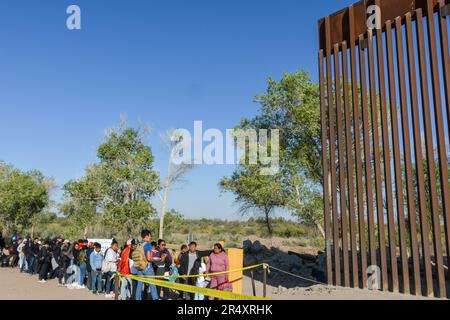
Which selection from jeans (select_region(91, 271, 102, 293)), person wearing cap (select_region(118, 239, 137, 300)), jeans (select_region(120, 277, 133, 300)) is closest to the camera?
person wearing cap (select_region(118, 239, 137, 300))

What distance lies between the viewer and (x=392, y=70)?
40.1 ft

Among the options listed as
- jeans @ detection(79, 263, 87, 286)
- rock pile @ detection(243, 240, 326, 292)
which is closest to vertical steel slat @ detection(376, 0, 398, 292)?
rock pile @ detection(243, 240, 326, 292)

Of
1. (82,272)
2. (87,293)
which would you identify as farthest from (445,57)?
(82,272)

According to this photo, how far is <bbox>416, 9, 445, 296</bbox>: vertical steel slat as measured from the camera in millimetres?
10859

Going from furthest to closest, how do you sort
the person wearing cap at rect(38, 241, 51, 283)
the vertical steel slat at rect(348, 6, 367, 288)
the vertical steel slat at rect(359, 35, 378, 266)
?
the person wearing cap at rect(38, 241, 51, 283), the vertical steel slat at rect(348, 6, 367, 288), the vertical steel slat at rect(359, 35, 378, 266)

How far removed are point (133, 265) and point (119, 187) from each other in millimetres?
15749

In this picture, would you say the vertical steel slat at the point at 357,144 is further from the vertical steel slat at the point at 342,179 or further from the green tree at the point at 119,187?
the green tree at the point at 119,187

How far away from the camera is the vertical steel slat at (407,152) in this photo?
11.4 m

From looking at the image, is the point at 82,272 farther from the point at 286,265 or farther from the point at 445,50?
the point at 445,50

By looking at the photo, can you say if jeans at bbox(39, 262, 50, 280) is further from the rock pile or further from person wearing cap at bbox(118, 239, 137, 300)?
the rock pile

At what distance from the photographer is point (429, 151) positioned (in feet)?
36.8

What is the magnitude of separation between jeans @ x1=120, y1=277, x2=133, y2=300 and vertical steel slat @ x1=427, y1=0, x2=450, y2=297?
8133 mm
